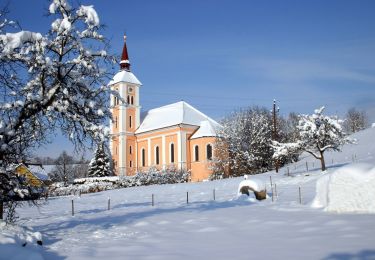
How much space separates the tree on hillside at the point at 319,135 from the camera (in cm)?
3731

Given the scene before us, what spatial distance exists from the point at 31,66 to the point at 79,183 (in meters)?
42.6

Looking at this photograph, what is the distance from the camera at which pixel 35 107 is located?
42.7 ft

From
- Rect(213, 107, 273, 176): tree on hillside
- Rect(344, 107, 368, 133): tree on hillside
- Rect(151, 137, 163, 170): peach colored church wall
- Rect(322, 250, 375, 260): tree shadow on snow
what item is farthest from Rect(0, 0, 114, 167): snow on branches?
Rect(344, 107, 368, 133): tree on hillside

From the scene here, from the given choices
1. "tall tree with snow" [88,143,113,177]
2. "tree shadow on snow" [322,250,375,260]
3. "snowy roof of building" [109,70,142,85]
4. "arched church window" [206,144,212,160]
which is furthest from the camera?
"snowy roof of building" [109,70,142,85]

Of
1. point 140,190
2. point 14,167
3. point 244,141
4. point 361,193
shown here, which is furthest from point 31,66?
point 244,141

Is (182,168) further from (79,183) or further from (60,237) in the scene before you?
(60,237)

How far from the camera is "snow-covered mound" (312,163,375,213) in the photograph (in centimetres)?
1558

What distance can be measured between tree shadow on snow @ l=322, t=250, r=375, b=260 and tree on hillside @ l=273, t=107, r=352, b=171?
29.1m

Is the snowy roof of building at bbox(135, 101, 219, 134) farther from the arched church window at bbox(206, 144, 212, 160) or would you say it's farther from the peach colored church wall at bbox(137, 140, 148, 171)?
the arched church window at bbox(206, 144, 212, 160)

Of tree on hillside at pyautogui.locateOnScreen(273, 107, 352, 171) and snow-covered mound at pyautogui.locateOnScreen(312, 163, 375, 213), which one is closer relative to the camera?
snow-covered mound at pyautogui.locateOnScreen(312, 163, 375, 213)

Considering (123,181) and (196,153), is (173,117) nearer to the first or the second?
(196,153)

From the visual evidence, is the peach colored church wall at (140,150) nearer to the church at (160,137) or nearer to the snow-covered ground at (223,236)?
the church at (160,137)

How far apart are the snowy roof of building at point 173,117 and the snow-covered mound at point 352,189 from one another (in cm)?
4167

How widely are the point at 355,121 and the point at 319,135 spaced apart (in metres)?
79.6
